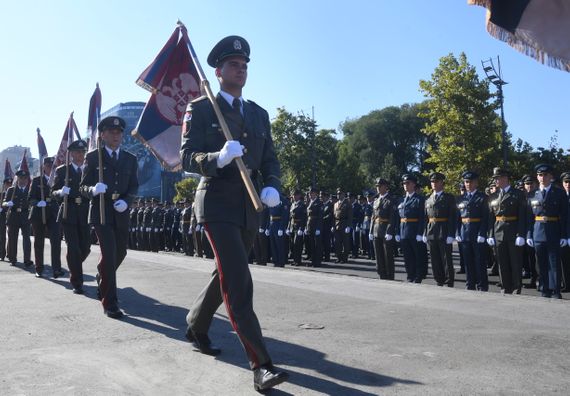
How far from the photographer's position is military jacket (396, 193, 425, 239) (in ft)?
35.3

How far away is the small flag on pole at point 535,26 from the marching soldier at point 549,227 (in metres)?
5.95

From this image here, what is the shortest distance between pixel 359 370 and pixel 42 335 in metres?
2.85

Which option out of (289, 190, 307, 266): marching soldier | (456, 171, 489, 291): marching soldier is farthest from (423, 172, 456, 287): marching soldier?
(289, 190, 307, 266): marching soldier

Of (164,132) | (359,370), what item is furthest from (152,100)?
(359,370)

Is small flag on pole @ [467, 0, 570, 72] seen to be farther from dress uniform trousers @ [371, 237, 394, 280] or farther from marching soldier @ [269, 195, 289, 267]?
marching soldier @ [269, 195, 289, 267]

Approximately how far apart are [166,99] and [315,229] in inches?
317

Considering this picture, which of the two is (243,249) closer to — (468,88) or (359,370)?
(359,370)

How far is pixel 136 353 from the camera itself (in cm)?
414

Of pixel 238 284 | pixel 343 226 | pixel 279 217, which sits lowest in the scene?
pixel 238 284

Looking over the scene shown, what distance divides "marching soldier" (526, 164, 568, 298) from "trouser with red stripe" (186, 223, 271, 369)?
254 inches

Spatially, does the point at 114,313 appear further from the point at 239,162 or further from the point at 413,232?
the point at 413,232

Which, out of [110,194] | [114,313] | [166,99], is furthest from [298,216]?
[114,313]

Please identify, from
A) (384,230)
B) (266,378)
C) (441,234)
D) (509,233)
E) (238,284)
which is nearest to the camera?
(266,378)

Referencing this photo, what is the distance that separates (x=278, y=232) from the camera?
1598cm
